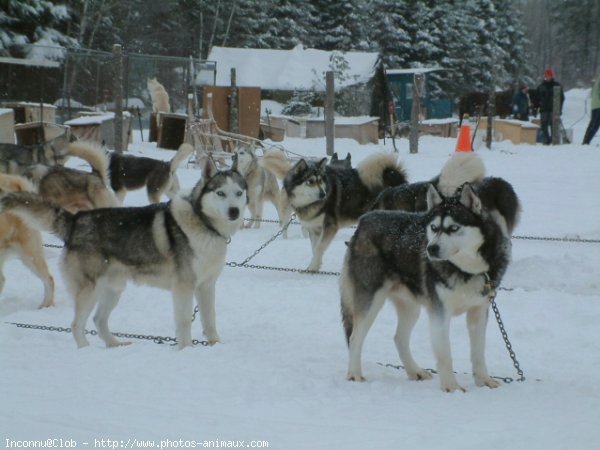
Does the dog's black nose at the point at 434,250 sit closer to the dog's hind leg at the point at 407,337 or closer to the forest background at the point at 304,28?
the dog's hind leg at the point at 407,337

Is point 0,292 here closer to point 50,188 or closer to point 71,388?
point 50,188

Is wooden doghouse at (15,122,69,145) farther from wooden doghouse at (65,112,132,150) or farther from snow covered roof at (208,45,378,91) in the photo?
snow covered roof at (208,45,378,91)

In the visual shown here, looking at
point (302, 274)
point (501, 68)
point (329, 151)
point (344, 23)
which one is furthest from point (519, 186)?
point (501, 68)

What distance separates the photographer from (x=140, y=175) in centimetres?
966

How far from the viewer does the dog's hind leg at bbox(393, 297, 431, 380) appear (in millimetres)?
3898

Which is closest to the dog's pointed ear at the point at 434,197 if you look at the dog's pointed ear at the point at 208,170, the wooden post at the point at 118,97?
the dog's pointed ear at the point at 208,170

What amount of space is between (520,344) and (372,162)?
3103 millimetres

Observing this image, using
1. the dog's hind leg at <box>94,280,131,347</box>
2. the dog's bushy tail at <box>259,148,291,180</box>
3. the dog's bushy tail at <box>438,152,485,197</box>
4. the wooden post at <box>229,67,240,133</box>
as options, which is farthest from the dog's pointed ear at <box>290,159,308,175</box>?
the wooden post at <box>229,67,240,133</box>

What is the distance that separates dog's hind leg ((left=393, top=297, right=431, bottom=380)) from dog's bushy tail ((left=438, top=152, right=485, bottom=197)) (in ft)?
6.25

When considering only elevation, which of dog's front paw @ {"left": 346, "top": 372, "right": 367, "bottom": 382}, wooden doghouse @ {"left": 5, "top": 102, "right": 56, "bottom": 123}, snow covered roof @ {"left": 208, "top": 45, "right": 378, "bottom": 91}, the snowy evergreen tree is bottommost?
dog's front paw @ {"left": 346, "top": 372, "right": 367, "bottom": 382}

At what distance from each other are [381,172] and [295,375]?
385cm

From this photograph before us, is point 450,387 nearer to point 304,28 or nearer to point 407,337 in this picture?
point 407,337

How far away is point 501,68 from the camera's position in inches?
1726

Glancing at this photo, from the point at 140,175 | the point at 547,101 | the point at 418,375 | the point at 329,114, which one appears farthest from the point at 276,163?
the point at 547,101
